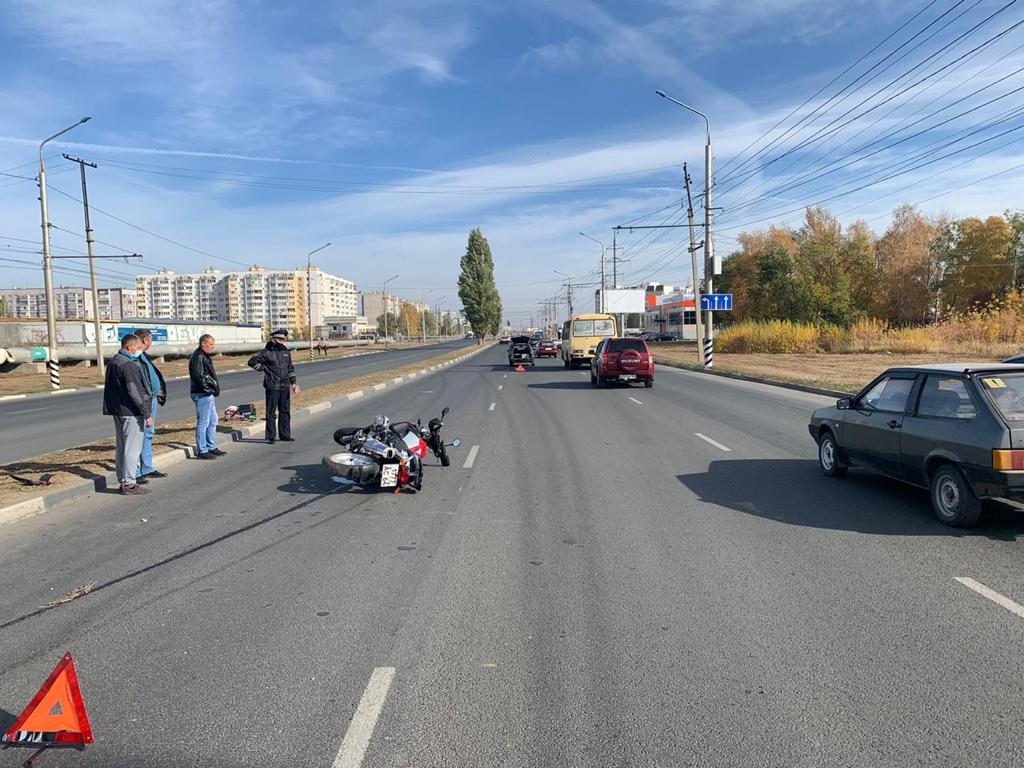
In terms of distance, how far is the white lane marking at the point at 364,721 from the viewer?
3.12 m

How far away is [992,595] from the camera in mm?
4910

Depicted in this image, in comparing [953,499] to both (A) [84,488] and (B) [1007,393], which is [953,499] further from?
(A) [84,488]

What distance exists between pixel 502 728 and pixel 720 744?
964 mm

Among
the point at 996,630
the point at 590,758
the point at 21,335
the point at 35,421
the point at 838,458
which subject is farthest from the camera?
the point at 21,335

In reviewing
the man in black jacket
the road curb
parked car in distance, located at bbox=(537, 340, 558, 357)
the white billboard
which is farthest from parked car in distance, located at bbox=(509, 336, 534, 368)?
the white billboard

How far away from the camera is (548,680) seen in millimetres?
3807

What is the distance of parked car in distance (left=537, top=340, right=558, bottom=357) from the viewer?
57.9 m

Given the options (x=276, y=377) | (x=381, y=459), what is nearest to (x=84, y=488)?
(x=381, y=459)

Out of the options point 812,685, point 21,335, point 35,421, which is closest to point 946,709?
point 812,685

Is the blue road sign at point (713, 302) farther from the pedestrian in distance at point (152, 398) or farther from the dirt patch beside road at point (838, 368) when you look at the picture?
the pedestrian in distance at point (152, 398)

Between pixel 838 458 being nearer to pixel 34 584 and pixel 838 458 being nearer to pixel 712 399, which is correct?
pixel 34 584

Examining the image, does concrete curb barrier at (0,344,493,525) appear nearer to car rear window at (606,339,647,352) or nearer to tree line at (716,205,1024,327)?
car rear window at (606,339,647,352)

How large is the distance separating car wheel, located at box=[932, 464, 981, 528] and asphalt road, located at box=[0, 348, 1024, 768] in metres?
0.15

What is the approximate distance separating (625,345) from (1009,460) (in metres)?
19.0
